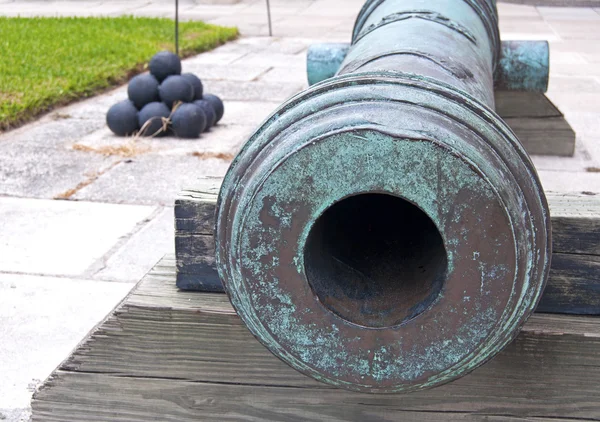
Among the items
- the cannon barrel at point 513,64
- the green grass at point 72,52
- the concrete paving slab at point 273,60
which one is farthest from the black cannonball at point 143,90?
the concrete paving slab at point 273,60

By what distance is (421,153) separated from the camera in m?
1.33

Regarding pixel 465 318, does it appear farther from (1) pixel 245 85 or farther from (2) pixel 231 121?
(1) pixel 245 85

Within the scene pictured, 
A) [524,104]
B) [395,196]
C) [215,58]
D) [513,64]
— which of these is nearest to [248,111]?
[524,104]

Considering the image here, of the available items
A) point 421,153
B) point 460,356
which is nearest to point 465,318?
point 460,356

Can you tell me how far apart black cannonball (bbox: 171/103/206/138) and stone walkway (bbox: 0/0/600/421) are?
75 millimetres

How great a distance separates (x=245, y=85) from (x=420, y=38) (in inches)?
194

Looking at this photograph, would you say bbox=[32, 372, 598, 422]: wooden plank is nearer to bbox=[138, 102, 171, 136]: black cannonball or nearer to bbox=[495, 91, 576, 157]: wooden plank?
bbox=[495, 91, 576, 157]: wooden plank

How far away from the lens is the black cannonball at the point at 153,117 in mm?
5250

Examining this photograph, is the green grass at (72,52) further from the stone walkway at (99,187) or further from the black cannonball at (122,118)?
the black cannonball at (122,118)

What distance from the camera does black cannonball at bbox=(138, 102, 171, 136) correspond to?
5.25 meters

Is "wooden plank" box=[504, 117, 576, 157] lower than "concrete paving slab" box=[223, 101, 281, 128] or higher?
higher

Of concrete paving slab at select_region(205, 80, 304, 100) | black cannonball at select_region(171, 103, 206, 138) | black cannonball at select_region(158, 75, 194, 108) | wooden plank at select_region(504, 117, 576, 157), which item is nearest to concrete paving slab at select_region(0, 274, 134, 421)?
black cannonball at select_region(171, 103, 206, 138)

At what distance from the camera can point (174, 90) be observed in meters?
5.26

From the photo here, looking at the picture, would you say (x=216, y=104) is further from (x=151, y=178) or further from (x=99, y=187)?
(x=99, y=187)
